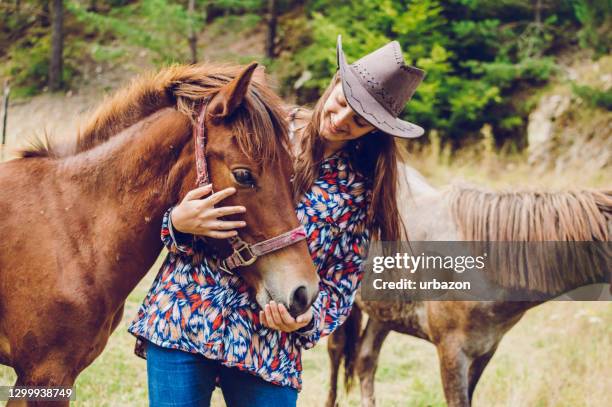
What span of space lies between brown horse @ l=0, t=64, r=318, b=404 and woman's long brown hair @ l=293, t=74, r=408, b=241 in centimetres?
11

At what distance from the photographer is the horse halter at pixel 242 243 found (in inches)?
65.6

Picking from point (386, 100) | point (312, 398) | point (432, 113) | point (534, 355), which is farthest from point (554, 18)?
point (386, 100)

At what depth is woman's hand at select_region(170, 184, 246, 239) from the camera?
64.5 inches

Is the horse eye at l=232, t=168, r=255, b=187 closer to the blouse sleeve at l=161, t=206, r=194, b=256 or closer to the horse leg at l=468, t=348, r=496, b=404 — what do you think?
the blouse sleeve at l=161, t=206, r=194, b=256

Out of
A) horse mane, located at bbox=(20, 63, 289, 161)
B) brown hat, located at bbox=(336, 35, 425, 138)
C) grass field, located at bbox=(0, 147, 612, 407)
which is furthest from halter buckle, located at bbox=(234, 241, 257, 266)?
grass field, located at bbox=(0, 147, 612, 407)

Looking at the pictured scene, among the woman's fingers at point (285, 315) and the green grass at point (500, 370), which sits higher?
the woman's fingers at point (285, 315)

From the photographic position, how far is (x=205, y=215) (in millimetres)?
1636

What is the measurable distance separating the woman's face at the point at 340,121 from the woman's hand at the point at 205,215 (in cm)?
45

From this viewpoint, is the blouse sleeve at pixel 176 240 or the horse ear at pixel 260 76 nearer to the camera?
the blouse sleeve at pixel 176 240

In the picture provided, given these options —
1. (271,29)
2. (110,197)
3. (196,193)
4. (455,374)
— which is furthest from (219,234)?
(271,29)

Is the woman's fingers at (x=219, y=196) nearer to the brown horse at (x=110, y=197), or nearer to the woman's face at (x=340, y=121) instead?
the brown horse at (x=110, y=197)

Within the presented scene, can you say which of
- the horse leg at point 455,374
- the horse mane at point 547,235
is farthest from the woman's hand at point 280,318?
the horse mane at point 547,235

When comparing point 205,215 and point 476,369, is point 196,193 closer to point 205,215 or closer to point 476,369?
point 205,215

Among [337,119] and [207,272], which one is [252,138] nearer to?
[337,119]
